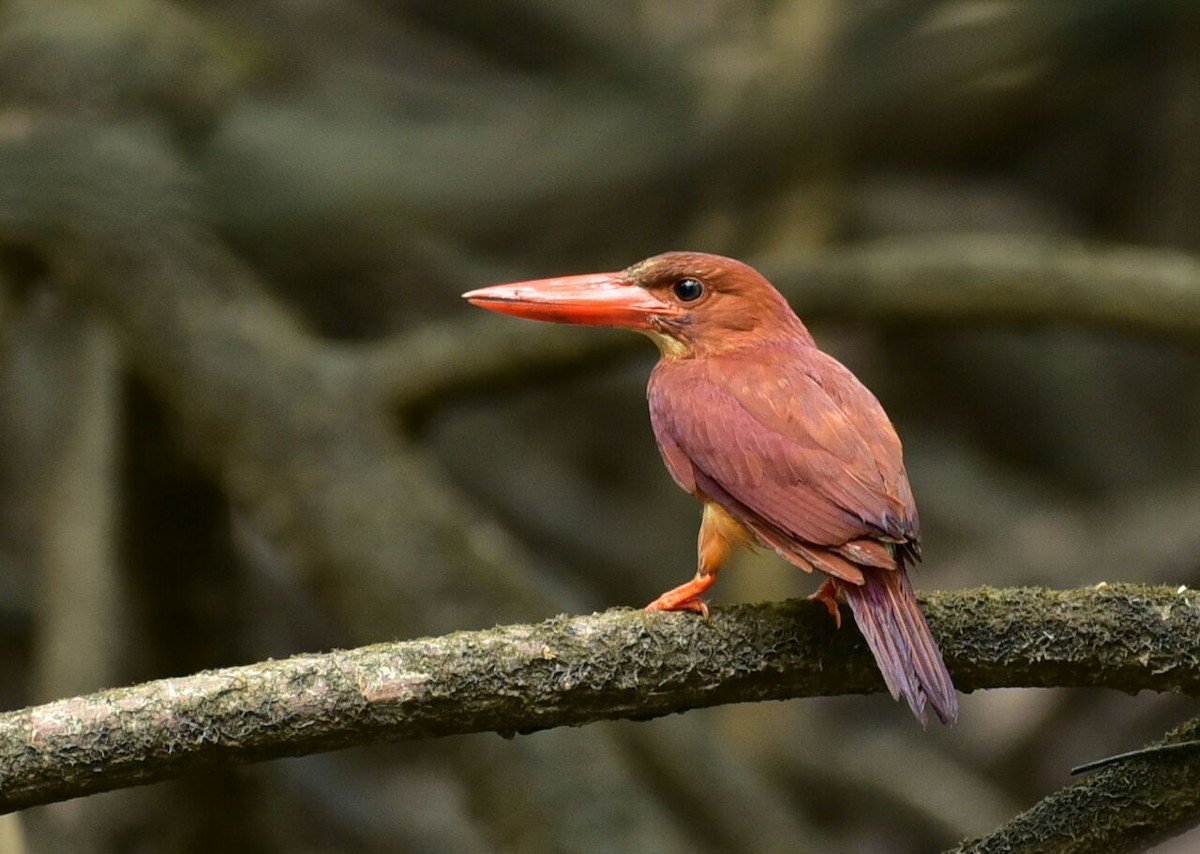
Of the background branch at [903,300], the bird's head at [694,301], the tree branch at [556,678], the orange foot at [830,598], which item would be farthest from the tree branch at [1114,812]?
the background branch at [903,300]

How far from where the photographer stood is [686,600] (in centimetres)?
187

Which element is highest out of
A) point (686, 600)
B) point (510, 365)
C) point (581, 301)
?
point (581, 301)

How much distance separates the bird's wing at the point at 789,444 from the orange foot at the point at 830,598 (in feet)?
0.23

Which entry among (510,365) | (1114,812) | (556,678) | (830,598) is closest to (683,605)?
(830,598)

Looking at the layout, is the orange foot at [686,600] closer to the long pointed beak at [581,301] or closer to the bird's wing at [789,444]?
the bird's wing at [789,444]

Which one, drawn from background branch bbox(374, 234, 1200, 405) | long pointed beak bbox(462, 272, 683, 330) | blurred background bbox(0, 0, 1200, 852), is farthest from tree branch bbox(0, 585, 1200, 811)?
background branch bbox(374, 234, 1200, 405)

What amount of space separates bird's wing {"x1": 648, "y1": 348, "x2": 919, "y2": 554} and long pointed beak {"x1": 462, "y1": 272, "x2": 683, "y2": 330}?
0.12 m

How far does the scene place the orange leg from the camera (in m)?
1.87

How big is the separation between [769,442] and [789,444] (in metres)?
0.02

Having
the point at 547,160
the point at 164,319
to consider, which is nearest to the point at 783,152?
the point at 547,160

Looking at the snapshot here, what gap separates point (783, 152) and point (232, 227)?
1.12 meters

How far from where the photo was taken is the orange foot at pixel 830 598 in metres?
1.75

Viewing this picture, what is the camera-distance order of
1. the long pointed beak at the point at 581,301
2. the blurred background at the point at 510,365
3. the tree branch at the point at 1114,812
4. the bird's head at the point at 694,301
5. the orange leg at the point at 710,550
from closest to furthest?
the tree branch at the point at 1114,812, the orange leg at the point at 710,550, the long pointed beak at the point at 581,301, the bird's head at the point at 694,301, the blurred background at the point at 510,365

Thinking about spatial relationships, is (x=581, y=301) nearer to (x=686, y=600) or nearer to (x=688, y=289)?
(x=688, y=289)
